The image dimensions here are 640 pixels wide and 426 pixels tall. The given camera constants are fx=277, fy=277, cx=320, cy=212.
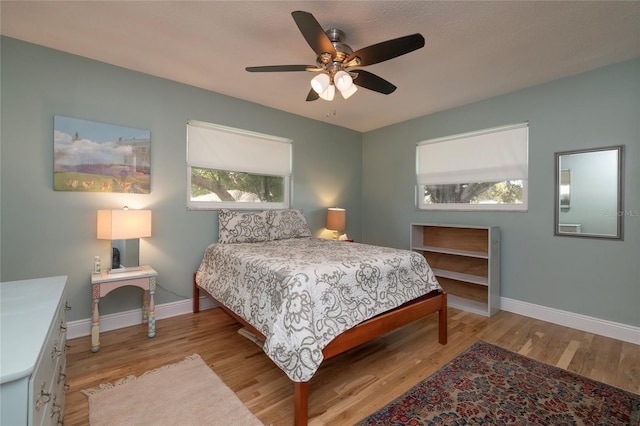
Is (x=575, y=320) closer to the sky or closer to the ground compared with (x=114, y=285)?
closer to the ground

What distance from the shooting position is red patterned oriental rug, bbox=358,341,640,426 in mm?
1586

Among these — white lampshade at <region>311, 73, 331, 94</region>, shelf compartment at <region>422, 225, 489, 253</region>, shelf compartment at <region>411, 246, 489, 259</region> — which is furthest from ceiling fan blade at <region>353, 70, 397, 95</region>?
shelf compartment at <region>411, 246, 489, 259</region>

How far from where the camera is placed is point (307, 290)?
1652 millimetres

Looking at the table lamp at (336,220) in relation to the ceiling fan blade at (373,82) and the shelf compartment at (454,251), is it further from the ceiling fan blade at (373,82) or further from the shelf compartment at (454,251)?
the ceiling fan blade at (373,82)

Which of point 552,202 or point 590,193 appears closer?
point 590,193

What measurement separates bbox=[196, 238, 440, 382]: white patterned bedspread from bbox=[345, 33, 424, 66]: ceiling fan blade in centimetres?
146

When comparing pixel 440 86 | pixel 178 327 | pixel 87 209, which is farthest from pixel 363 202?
A: pixel 87 209

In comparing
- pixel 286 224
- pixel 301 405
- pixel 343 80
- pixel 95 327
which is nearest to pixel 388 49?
pixel 343 80

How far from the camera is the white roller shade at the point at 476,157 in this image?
324 centimetres

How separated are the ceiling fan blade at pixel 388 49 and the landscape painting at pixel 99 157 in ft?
7.51

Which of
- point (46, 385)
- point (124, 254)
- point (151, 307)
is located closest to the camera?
point (46, 385)

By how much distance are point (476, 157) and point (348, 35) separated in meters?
2.38

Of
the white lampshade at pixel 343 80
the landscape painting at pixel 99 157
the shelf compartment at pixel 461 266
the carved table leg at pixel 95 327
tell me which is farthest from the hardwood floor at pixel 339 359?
the white lampshade at pixel 343 80

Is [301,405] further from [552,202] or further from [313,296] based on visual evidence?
[552,202]
